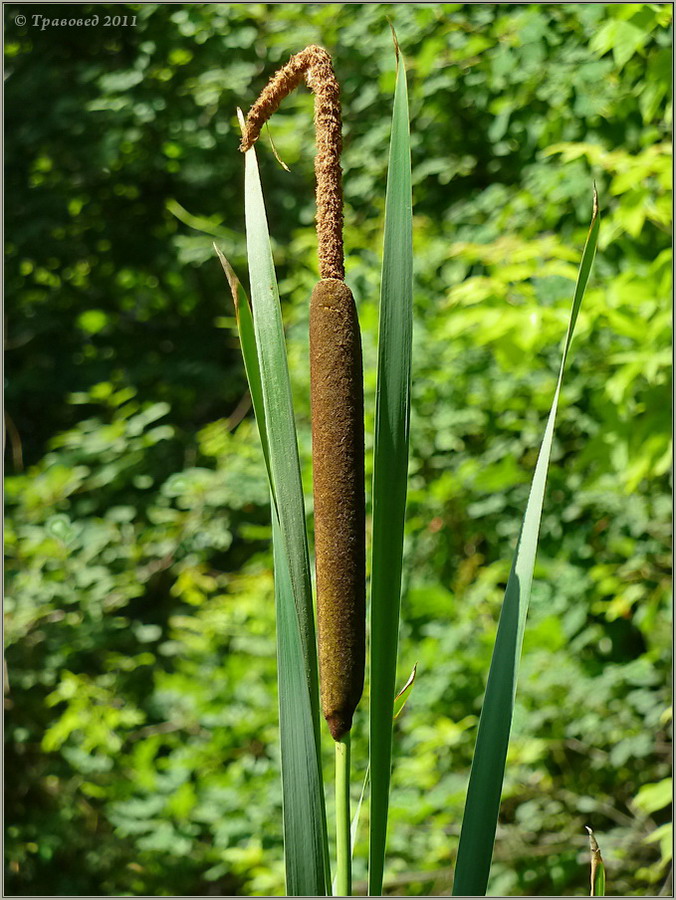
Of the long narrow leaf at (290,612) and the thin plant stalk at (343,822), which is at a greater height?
the long narrow leaf at (290,612)

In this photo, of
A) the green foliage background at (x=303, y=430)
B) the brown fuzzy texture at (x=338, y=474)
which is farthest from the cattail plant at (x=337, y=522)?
the green foliage background at (x=303, y=430)

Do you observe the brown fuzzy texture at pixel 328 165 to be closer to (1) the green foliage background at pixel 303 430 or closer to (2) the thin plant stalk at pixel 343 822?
(2) the thin plant stalk at pixel 343 822

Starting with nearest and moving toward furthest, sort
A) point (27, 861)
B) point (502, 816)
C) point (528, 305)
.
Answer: point (528, 305) < point (502, 816) < point (27, 861)

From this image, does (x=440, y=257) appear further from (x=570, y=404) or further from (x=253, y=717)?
(x=253, y=717)

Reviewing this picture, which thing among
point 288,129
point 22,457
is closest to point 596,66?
point 288,129

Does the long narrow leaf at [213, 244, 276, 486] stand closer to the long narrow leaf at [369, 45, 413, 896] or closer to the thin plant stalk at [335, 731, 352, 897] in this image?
the long narrow leaf at [369, 45, 413, 896]

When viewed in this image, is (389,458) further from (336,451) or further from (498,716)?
(498,716)

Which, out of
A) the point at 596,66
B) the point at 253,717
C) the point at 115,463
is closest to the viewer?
the point at 596,66
